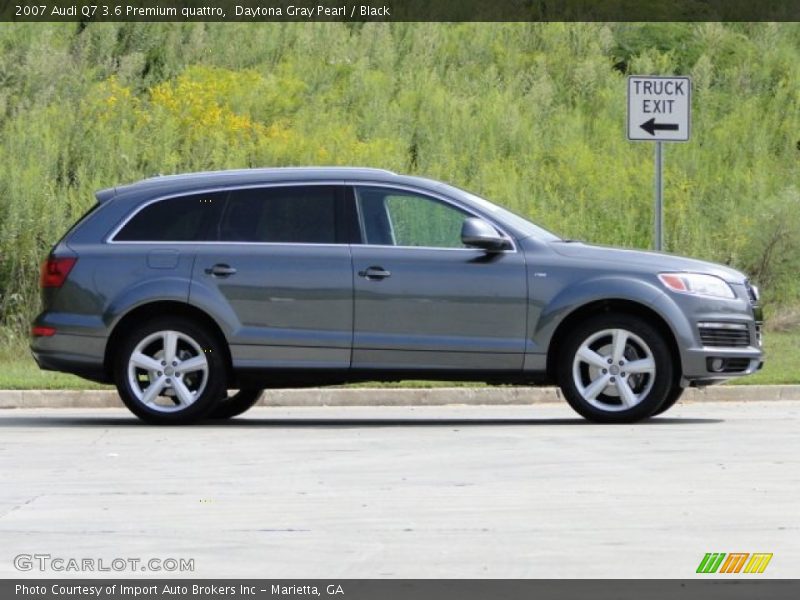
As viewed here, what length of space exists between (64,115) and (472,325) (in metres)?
14.0

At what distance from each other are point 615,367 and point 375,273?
6.14 ft

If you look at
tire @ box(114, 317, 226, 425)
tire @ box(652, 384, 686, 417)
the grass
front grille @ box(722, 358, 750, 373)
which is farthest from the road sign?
tire @ box(114, 317, 226, 425)

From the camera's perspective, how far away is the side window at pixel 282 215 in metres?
14.6

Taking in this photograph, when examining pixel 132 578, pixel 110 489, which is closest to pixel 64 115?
pixel 110 489

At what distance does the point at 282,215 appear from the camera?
48.2 feet

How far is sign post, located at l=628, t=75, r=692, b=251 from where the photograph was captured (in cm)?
1925

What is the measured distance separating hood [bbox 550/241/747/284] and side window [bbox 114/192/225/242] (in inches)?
102

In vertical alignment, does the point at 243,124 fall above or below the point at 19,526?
above

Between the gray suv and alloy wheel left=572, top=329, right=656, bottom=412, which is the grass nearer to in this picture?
the gray suv

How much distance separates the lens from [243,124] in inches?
1056

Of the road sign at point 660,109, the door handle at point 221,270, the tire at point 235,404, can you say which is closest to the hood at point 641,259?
the door handle at point 221,270

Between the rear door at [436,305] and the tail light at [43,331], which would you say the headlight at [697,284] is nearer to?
the rear door at [436,305]
